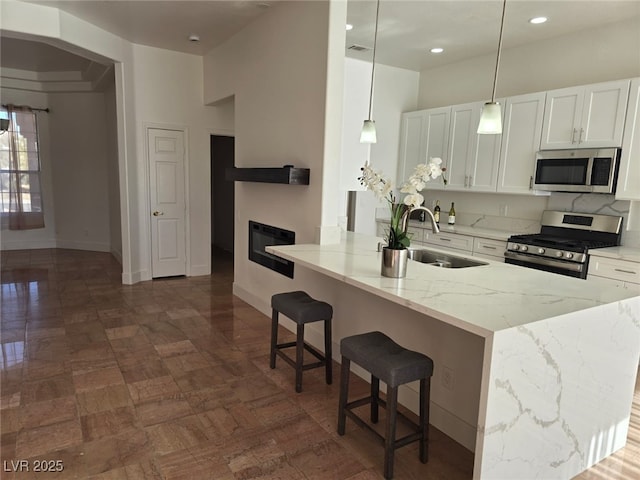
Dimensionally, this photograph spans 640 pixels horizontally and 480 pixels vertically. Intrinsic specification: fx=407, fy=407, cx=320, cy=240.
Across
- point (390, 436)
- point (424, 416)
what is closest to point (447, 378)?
point (424, 416)

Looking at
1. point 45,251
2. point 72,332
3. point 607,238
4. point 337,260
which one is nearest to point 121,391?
point 72,332

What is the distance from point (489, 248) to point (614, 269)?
1222 millimetres

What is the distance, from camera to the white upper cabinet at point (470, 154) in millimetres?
4730

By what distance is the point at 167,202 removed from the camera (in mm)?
5758

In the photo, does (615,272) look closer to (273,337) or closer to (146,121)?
(273,337)

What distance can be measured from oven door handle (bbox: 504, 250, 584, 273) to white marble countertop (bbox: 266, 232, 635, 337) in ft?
4.65

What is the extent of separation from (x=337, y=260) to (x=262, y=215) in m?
1.88

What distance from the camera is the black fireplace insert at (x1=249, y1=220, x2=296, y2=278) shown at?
13.0 feet

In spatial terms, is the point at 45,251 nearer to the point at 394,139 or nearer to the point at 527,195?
the point at 394,139

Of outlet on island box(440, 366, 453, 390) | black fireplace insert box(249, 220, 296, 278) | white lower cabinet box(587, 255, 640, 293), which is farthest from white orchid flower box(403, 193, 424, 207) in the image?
white lower cabinet box(587, 255, 640, 293)

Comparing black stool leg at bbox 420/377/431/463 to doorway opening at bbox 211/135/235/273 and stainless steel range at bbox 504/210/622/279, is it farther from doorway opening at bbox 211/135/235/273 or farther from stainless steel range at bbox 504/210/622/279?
doorway opening at bbox 211/135/235/273

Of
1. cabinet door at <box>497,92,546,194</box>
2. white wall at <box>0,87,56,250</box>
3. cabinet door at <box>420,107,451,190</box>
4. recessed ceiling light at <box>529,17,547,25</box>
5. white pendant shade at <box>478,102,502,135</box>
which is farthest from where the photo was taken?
white wall at <box>0,87,56,250</box>

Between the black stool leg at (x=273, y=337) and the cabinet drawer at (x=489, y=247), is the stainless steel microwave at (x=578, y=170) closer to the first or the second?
the cabinet drawer at (x=489, y=247)

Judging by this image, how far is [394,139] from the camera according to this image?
585cm
